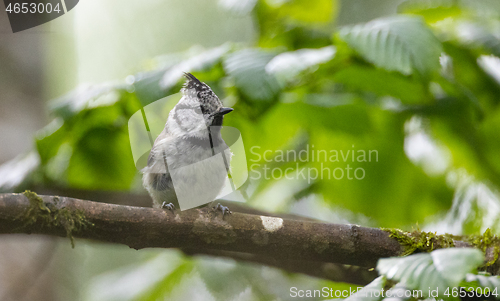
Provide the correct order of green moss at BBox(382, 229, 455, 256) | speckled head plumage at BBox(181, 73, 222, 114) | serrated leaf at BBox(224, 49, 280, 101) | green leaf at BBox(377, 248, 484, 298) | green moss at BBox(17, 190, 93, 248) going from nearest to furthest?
green leaf at BBox(377, 248, 484, 298), green moss at BBox(17, 190, 93, 248), serrated leaf at BBox(224, 49, 280, 101), green moss at BBox(382, 229, 455, 256), speckled head plumage at BBox(181, 73, 222, 114)

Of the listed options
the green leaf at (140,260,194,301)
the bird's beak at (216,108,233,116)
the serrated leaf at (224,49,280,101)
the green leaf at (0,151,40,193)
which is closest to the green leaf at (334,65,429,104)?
the serrated leaf at (224,49,280,101)

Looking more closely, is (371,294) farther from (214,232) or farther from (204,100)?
(204,100)

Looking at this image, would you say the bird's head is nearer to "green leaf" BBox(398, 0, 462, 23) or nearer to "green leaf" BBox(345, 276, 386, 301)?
"green leaf" BBox(345, 276, 386, 301)

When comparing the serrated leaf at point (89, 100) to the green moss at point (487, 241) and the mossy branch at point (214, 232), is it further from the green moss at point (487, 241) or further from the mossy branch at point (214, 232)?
the green moss at point (487, 241)

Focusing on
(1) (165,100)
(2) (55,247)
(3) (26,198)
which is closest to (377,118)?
(1) (165,100)

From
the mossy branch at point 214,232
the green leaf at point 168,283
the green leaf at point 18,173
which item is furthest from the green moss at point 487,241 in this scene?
the green leaf at point 18,173
